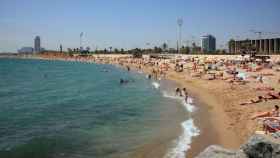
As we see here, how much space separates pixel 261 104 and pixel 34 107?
16191 mm

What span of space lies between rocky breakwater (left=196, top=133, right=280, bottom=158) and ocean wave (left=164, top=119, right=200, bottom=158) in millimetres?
A: 6312

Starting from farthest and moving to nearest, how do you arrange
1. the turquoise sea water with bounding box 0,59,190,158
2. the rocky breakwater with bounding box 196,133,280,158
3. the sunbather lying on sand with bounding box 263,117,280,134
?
the turquoise sea water with bounding box 0,59,190,158
the sunbather lying on sand with bounding box 263,117,280,134
the rocky breakwater with bounding box 196,133,280,158

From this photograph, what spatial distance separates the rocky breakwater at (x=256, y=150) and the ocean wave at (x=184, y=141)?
20.7ft

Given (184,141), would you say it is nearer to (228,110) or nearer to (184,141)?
(184,141)

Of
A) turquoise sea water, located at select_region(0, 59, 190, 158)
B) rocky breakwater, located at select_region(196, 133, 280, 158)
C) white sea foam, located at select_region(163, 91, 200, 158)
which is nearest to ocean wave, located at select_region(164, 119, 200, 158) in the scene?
white sea foam, located at select_region(163, 91, 200, 158)

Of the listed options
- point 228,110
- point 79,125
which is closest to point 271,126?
point 228,110

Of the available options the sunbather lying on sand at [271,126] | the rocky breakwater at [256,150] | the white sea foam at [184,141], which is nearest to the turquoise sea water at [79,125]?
the white sea foam at [184,141]

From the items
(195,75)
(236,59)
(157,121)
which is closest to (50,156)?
(157,121)

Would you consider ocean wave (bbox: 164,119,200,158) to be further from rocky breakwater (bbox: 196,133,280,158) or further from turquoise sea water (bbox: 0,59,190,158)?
rocky breakwater (bbox: 196,133,280,158)

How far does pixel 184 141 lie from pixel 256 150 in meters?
8.80

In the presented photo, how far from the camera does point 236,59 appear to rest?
66688 mm

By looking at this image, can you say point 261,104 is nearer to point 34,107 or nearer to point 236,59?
point 34,107

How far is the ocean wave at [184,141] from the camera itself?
46.5ft

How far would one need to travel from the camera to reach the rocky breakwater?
285 inches
